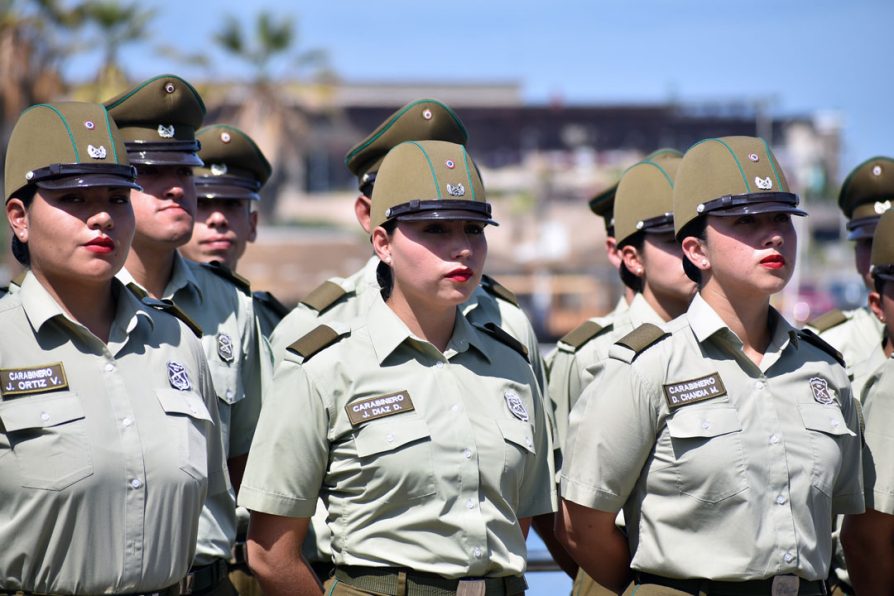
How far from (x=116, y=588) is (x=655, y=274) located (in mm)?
2743

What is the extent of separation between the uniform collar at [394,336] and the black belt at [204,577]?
108cm

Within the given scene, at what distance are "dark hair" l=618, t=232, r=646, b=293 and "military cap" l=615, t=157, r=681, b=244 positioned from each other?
2cm

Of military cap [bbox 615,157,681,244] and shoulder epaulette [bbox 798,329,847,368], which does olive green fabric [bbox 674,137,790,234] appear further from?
military cap [bbox 615,157,681,244]

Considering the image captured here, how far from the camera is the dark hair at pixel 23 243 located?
3.30 metres

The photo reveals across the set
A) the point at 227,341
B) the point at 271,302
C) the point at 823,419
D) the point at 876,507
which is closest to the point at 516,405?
the point at 823,419

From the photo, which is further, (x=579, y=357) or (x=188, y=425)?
(x=579, y=357)

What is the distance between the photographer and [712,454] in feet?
11.6

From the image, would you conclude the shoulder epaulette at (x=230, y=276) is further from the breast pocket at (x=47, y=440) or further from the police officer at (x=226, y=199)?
the breast pocket at (x=47, y=440)

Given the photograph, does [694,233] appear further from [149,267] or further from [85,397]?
[149,267]

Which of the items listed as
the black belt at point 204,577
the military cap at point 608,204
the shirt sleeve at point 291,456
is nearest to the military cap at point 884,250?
the military cap at point 608,204

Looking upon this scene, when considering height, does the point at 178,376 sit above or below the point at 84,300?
below

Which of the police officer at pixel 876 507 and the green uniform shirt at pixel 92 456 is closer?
the green uniform shirt at pixel 92 456

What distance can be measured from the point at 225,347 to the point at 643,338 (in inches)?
68.3

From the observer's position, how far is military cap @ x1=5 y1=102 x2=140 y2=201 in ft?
10.6
